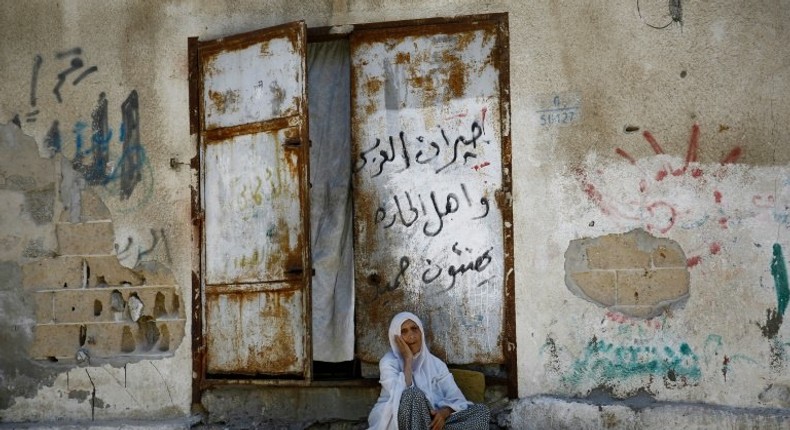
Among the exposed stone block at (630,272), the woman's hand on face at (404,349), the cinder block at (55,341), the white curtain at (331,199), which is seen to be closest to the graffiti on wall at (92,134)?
the cinder block at (55,341)

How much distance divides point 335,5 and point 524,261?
1.91 metres

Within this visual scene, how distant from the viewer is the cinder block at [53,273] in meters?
5.48

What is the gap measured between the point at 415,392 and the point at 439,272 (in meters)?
0.81

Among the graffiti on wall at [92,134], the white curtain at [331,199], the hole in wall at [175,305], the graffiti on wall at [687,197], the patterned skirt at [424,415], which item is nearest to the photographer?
the patterned skirt at [424,415]

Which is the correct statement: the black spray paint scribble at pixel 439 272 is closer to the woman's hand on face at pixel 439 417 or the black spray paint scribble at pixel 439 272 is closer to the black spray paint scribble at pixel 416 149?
the black spray paint scribble at pixel 416 149

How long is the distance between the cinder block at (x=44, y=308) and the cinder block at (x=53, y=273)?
44mm

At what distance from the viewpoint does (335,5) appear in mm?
5324

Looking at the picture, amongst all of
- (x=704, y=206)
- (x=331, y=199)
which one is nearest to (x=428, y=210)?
(x=331, y=199)

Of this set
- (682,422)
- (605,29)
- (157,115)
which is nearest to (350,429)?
(682,422)

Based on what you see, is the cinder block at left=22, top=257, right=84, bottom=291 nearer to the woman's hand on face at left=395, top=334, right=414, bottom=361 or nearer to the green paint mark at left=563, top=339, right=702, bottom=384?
the woman's hand on face at left=395, top=334, right=414, bottom=361

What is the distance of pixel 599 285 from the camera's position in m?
4.90

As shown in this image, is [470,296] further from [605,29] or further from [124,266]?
[124,266]

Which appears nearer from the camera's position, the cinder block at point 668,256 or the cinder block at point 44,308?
the cinder block at point 668,256

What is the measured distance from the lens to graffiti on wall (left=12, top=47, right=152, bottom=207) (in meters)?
5.51
